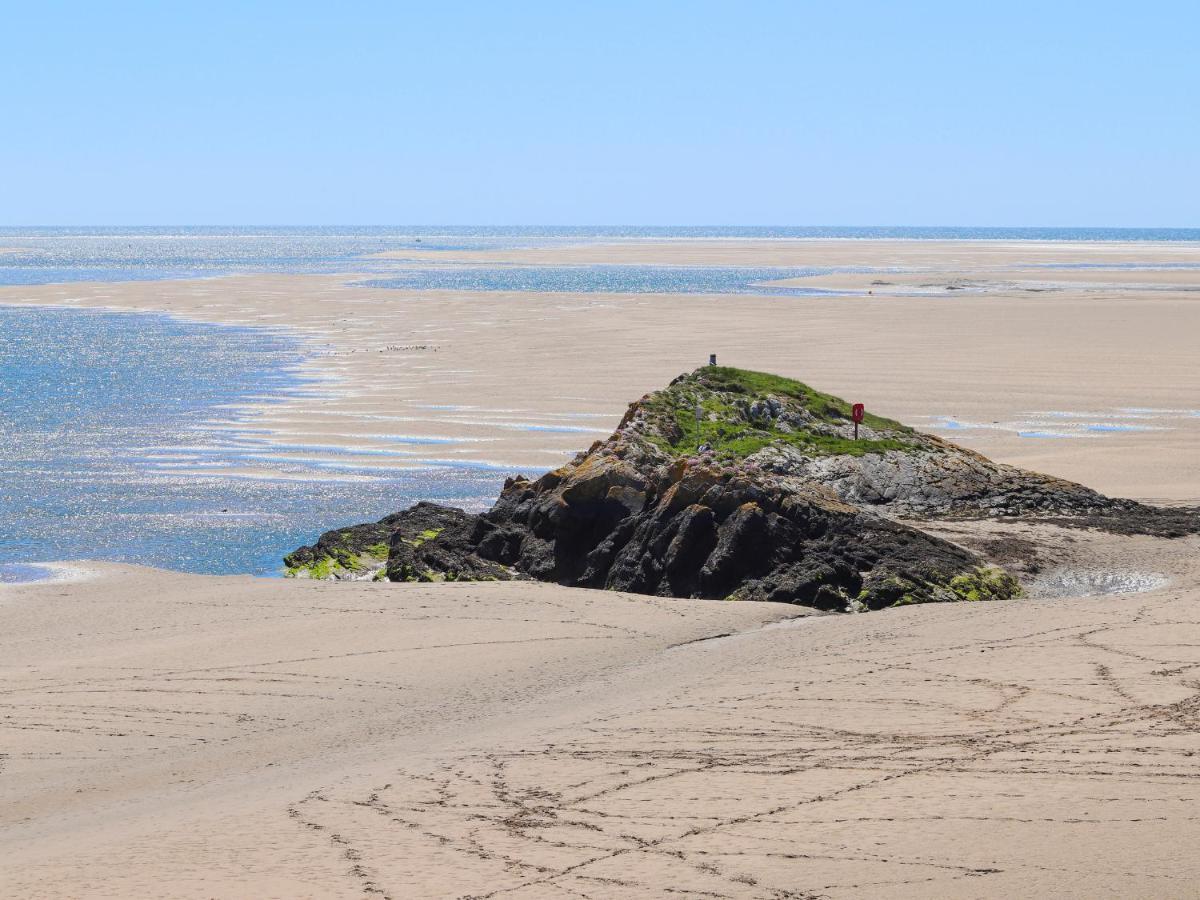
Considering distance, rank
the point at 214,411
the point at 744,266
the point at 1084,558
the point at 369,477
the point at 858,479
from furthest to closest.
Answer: the point at 744,266
the point at 214,411
the point at 369,477
the point at 858,479
the point at 1084,558

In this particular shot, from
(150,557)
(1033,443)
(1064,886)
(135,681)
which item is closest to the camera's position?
(1064,886)

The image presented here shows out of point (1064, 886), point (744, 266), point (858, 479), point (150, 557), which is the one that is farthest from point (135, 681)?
point (744, 266)

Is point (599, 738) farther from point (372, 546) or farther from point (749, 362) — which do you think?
point (749, 362)

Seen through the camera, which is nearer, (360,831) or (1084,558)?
(360,831)

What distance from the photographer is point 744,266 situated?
12925 cm

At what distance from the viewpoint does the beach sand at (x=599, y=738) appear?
912 centimetres

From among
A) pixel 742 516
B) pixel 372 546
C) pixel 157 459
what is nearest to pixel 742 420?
pixel 742 516

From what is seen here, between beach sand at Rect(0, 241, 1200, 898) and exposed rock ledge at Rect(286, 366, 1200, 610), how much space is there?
39.1 inches

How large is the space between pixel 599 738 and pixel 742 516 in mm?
7149

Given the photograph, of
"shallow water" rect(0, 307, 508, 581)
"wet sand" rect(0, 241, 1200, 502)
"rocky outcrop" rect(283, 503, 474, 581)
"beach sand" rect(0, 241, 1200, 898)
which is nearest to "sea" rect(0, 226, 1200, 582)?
"shallow water" rect(0, 307, 508, 581)

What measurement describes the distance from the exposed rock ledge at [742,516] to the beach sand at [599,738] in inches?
39.1

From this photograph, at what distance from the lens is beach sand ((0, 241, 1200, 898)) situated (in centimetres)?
912

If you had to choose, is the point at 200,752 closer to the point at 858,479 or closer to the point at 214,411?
the point at 858,479

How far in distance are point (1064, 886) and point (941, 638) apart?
738cm
